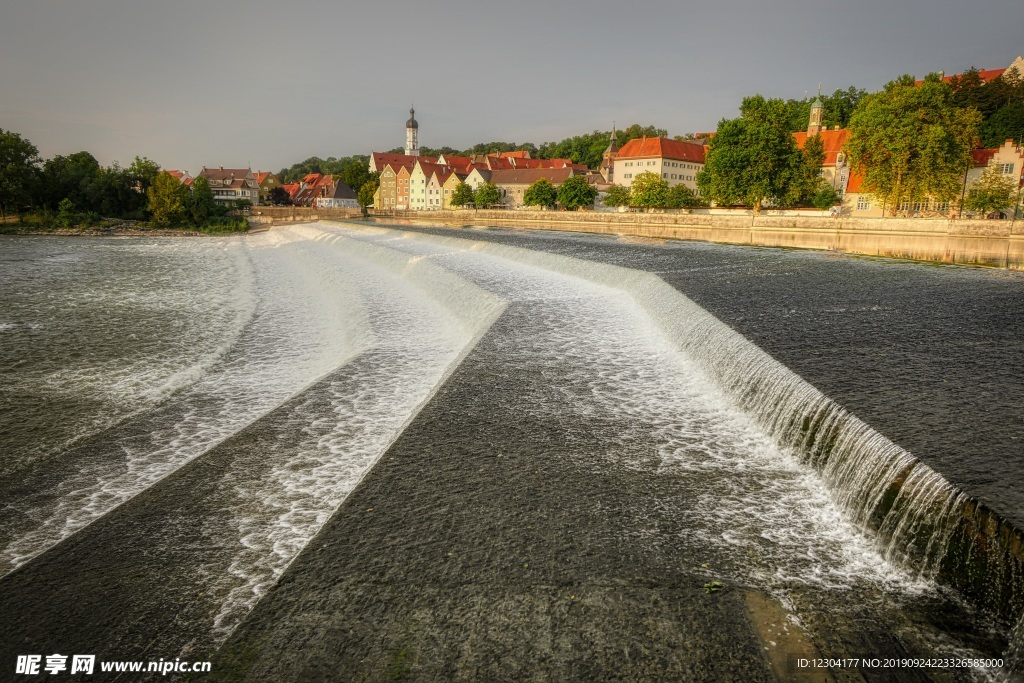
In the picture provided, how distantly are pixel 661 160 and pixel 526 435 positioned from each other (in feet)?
317

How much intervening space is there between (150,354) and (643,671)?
466 inches

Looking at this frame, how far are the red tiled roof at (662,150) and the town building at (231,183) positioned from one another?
247 ft

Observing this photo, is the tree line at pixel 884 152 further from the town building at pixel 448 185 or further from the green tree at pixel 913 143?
the town building at pixel 448 185

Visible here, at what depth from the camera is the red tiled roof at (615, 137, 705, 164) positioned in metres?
96.6

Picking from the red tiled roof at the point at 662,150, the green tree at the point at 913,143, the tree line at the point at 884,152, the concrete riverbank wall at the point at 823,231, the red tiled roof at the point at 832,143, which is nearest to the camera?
the concrete riverbank wall at the point at 823,231

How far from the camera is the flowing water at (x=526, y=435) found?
4754 millimetres

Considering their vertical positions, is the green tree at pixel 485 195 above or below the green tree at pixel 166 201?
above

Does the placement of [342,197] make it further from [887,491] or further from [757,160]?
[887,491]

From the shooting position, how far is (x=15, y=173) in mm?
67500

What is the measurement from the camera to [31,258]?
116ft

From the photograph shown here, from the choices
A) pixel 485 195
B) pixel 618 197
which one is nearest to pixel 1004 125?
pixel 618 197

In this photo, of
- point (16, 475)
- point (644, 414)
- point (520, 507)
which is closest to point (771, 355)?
point (644, 414)

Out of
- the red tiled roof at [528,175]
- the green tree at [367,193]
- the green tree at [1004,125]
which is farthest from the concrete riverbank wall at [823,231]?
the green tree at [367,193]

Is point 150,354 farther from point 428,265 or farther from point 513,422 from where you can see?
point 428,265
